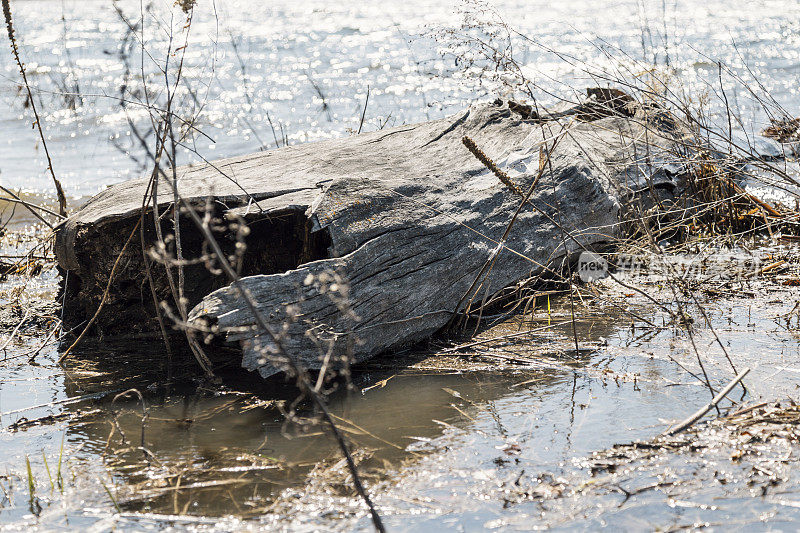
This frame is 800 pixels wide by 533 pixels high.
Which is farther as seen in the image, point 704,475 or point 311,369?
point 311,369

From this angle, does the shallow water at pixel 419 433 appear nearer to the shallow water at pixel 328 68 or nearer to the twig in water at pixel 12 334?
the twig in water at pixel 12 334

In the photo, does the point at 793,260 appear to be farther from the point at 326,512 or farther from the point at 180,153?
the point at 180,153

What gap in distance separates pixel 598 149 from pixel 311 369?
2.52 metres

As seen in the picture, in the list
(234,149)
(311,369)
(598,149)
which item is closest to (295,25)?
(234,149)

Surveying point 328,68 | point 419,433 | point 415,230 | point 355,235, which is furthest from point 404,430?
point 328,68

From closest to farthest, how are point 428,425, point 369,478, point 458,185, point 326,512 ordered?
1. point 326,512
2. point 369,478
3. point 428,425
4. point 458,185

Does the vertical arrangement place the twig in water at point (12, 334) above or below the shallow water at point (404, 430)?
above

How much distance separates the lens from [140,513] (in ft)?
7.94

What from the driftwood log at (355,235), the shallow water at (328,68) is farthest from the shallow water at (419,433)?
the shallow water at (328,68)

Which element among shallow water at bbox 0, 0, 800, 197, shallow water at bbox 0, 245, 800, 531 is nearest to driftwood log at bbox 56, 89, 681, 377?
shallow water at bbox 0, 245, 800, 531

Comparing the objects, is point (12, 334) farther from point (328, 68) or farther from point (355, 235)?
point (328, 68)

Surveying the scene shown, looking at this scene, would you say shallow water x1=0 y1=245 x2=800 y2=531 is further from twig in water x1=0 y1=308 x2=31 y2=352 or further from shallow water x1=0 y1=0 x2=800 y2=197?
shallow water x1=0 y1=0 x2=800 y2=197

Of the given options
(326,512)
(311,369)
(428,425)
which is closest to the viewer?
(326,512)

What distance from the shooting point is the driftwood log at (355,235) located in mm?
3260
